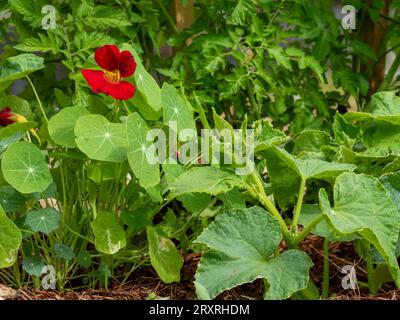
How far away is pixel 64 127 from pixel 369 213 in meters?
0.66

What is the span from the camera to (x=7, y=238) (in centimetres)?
143

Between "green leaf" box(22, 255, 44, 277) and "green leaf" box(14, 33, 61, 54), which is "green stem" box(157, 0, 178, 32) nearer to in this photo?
"green leaf" box(14, 33, 61, 54)

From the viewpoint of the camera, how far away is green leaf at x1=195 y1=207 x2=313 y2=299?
4.41 ft

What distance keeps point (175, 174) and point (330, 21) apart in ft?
2.90

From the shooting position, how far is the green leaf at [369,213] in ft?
4.40

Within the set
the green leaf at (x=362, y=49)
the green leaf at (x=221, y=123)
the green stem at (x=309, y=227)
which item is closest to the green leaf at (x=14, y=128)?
the green leaf at (x=221, y=123)

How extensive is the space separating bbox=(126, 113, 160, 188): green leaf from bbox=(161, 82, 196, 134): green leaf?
9cm

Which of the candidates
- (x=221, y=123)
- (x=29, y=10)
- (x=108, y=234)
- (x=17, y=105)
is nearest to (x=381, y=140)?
(x=221, y=123)

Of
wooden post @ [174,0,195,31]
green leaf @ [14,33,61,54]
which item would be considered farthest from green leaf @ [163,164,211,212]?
wooden post @ [174,0,195,31]

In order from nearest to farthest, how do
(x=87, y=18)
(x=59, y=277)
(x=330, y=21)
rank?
(x=59, y=277)
(x=87, y=18)
(x=330, y=21)

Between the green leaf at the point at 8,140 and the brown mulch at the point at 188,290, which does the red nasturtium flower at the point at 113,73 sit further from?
the brown mulch at the point at 188,290
